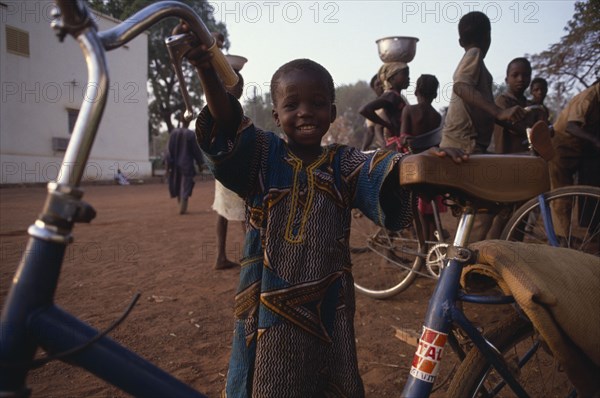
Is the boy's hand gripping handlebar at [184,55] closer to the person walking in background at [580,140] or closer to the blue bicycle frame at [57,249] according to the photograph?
the blue bicycle frame at [57,249]

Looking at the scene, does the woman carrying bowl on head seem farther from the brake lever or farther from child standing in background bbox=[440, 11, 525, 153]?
the brake lever

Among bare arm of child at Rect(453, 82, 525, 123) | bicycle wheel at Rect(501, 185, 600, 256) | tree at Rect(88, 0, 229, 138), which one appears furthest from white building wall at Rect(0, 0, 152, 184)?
bicycle wheel at Rect(501, 185, 600, 256)

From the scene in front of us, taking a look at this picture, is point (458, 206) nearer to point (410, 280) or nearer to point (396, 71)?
point (410, 280)

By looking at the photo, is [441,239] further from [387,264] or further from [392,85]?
[392,85]

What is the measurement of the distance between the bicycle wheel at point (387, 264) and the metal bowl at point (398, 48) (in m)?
2.25

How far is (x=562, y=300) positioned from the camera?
1132mm

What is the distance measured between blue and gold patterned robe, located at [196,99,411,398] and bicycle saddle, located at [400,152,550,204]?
0.16m

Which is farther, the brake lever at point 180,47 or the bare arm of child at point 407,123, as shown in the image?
the bare arm of child at point 407,123

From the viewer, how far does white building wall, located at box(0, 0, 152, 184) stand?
46.4 feet

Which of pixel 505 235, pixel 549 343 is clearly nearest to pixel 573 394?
pixel 549 343

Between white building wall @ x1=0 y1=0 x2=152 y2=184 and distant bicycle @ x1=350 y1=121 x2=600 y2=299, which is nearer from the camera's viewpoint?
distant bicycle @ x1=350 y1=121 x2=600 y2=299

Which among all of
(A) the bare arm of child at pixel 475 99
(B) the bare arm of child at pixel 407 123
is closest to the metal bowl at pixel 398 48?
(B) the bare arm of child at pixel 407 123

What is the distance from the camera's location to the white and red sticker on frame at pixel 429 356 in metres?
1.17

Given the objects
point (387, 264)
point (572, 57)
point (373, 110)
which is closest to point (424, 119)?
point (373, 110)
